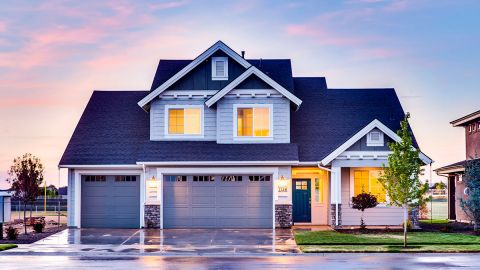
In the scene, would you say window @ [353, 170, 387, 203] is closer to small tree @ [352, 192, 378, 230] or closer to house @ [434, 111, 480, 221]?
small tree @ [352, 192, 378, 230]

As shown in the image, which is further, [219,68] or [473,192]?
[219,68]

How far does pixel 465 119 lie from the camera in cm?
4016

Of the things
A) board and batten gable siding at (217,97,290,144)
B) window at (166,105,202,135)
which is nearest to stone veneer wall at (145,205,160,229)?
window at (166,105,202,135)

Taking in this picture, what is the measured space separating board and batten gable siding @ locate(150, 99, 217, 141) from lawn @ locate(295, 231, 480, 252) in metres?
7.02

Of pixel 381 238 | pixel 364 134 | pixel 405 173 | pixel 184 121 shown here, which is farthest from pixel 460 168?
pixel 184 121

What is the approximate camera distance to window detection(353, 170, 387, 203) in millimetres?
33281

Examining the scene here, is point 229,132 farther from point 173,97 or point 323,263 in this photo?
point 323,263

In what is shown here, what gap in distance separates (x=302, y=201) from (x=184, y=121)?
7239 mm

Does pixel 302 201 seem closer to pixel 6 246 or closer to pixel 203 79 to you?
pixel 203 79

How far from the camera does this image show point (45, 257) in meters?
23.0

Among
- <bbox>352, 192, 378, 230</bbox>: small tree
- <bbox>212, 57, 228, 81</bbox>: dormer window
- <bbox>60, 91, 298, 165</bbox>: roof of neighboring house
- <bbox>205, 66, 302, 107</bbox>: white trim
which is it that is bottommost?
<bbox>352, 192, 378, 230</bbox>: small tree

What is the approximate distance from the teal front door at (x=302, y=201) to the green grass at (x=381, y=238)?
4835mm

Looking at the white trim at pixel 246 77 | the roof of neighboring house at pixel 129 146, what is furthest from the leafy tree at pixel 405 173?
the white trim at pixel 246 77

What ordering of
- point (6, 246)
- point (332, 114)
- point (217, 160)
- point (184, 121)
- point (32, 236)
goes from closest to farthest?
point (6, 246) → point (32, 236) → point (217, 160) → point (184, 121) → point (332, 114)
